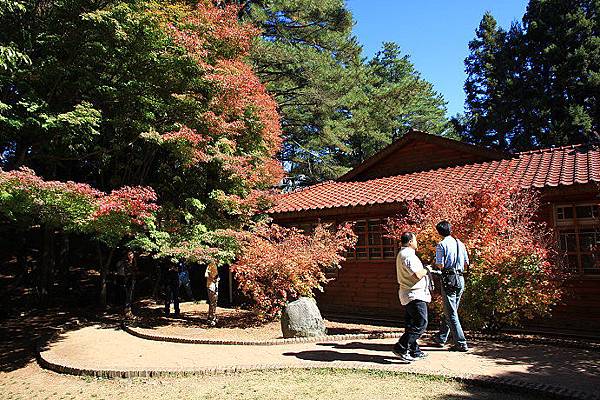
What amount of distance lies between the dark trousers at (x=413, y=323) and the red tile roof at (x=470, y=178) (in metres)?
4.49

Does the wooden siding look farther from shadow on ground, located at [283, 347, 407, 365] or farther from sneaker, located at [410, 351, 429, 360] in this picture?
sneaker, located at [410, 351, 429, 360]

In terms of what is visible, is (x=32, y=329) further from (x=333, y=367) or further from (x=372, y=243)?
(x=333, y=367)

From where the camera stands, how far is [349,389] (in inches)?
210

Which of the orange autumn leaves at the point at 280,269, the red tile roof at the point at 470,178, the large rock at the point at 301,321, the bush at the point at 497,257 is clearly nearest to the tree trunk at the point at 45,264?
the red tile roof at the point at 470,178

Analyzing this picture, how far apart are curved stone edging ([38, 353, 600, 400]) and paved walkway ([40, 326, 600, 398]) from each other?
0.13 ft

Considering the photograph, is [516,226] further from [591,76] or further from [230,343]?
[591,76]

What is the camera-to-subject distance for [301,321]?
852cm

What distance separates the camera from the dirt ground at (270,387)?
5.13m

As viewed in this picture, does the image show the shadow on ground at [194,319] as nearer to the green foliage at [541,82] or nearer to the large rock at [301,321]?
the large rock at [301,321]

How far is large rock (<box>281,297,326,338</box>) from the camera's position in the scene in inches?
334

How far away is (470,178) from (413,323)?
635 cm

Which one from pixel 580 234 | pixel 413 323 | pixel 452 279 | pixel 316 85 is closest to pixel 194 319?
pixel 413 323

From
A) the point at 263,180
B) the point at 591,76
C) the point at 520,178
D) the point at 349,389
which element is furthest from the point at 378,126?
the point at 349,389

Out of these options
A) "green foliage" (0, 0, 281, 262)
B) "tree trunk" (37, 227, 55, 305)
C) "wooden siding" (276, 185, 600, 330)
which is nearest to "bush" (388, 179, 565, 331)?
"wooden siding" (276, 185, 600, 330)
